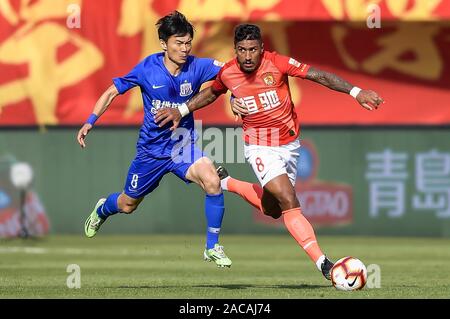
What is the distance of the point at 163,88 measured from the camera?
13250 millimetres

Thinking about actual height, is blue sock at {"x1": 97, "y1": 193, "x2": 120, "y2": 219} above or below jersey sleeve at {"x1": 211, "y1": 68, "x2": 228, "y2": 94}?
below

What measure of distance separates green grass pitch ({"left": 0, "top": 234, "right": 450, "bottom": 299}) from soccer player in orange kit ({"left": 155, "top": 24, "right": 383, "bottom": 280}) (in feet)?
3.27

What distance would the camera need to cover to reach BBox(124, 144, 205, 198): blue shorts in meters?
A: 13.3

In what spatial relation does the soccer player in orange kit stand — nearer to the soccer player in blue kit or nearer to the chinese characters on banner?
the soccer player in blue kit

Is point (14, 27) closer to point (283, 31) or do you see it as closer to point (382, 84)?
point (283, 31)

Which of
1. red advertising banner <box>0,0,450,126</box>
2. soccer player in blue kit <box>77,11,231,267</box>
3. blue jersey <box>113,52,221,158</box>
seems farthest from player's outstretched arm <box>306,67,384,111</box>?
red advertising banner <box>0,0,450,126</box>

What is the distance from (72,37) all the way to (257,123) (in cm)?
1253

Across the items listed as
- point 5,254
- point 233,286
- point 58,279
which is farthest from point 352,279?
point 5,254

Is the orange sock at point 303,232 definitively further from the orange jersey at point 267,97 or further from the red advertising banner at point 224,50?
the red advertising banner at point 224,50

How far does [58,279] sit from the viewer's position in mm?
14055

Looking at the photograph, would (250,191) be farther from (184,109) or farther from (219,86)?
(219,86)

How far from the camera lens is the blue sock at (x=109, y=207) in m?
14.2

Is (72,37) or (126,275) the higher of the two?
(72,37)
